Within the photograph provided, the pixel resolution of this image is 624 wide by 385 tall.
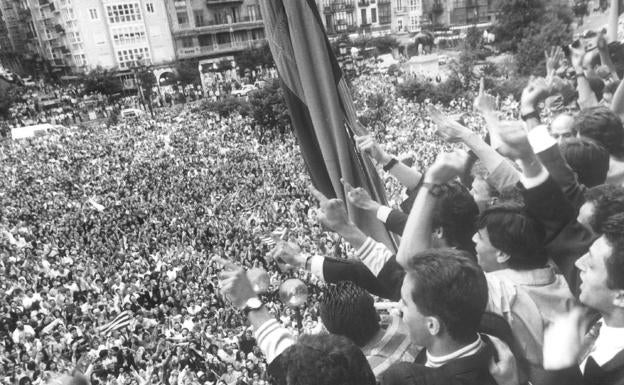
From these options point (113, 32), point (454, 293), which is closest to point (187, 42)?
point (113, 32)

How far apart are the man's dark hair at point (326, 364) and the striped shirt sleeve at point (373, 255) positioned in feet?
3.13

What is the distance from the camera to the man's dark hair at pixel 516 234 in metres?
2.23

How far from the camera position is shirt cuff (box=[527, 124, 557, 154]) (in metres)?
2.19

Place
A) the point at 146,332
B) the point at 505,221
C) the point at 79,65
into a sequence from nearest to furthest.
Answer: the point at 505,221
the point at 146,332
the point at 79,65

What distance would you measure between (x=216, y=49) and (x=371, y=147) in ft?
169

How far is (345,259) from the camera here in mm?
2830

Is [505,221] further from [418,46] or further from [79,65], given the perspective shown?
[79,65]

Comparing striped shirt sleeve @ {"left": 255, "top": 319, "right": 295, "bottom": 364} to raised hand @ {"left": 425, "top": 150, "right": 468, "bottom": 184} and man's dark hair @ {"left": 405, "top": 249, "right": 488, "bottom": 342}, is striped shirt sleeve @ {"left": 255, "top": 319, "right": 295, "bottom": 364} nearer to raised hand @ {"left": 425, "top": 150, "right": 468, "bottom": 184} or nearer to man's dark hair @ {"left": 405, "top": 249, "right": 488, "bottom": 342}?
man's dark hair @ {"left": 405, "top": 249, "right": 488, "bottom": 342}

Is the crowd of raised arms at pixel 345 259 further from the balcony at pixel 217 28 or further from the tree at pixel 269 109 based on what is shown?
the balcony at pixel 217 28

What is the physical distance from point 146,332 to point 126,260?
410cm

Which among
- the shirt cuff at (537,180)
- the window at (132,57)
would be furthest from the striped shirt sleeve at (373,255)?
the window at (132,57)

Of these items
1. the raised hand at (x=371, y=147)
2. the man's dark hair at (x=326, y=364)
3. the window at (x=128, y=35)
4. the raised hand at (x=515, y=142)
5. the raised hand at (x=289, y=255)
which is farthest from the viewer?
the window at (x=128, y=35)

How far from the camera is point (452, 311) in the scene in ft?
5.94

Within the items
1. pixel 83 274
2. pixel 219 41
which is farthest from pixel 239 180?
pixel 219 41
